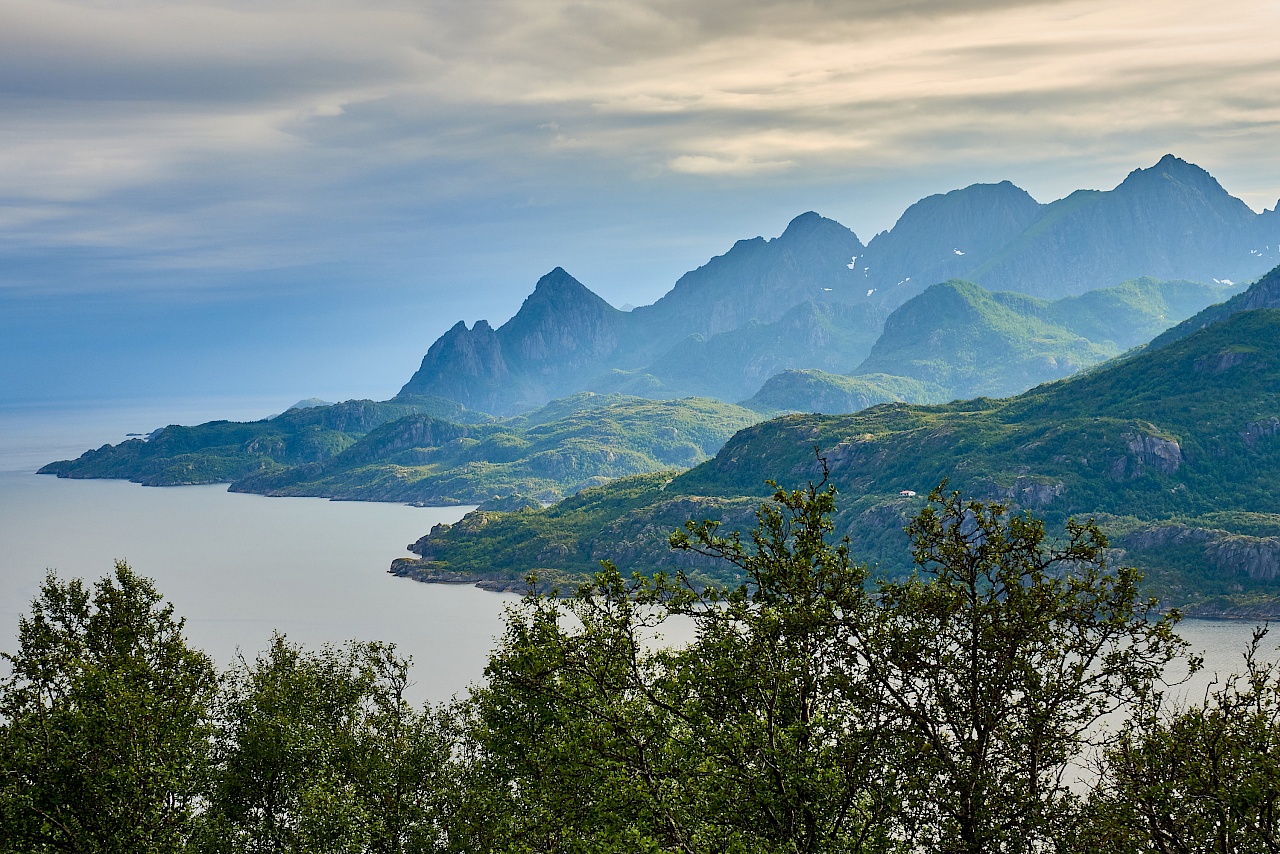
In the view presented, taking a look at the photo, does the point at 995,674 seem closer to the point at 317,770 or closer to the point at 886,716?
the point at 886,716

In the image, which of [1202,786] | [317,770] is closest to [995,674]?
[1202,786]

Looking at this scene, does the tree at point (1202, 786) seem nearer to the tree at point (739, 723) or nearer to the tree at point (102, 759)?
the tree at point (739, 723)

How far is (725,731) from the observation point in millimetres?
29828

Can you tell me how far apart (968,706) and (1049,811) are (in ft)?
12.1

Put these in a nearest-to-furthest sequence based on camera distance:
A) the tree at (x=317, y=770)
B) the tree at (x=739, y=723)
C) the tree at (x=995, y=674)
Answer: the tree at (x=739, y=723), the tree at (x=995, y=674), the tree at (x=317, y=770)

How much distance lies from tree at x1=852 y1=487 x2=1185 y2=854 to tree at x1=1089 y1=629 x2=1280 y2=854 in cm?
179

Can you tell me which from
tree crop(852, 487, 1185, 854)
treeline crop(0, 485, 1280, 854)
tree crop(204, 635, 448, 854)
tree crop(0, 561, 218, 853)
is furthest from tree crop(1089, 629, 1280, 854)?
tree crop(0, 561, 218, 853)

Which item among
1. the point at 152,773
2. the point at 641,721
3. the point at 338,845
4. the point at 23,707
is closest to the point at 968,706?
the point at 641,721

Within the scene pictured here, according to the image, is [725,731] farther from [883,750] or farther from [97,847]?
[97,847]

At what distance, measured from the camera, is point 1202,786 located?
29516mm

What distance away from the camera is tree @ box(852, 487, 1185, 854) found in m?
29.6

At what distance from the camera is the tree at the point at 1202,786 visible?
28.2m

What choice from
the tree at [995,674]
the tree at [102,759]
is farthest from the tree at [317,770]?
the tree at [995,674]

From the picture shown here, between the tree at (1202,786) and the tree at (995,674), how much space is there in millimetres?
1788
